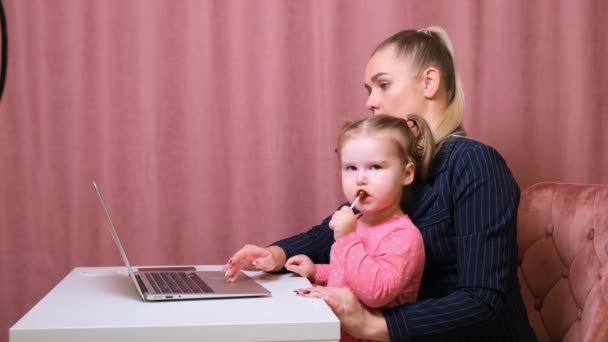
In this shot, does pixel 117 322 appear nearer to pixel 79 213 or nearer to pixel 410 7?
pixel 79 213

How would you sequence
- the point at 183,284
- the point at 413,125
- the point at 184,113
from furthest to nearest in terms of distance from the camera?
1. the point at 184,113
2. the point at 413,125
3. the point at 183,284

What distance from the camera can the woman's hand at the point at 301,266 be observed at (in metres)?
1.40

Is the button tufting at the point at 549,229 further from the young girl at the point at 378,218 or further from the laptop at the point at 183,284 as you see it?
the laptop at the point at 183,284

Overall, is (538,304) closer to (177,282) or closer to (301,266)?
(301,266)

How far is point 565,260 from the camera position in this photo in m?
1.46

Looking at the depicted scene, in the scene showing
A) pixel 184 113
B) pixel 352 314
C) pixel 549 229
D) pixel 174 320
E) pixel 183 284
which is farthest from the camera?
pixel 184 113

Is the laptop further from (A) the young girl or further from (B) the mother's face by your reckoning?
(B) the mother's face

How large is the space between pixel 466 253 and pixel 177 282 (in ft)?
1.82

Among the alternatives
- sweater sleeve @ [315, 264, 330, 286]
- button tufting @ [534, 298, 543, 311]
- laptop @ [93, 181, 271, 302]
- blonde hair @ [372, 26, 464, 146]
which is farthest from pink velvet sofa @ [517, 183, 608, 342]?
laptop @ [93, 181, 271, 302]

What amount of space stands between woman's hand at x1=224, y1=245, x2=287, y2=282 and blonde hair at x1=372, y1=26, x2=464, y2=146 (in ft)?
1.44

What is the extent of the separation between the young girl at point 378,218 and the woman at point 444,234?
42 millimetres

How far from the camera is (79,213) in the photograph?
196 centimetres

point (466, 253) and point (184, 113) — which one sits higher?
point (184, 113)

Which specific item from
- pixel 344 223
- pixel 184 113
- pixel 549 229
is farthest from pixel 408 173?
pixel 184 113
